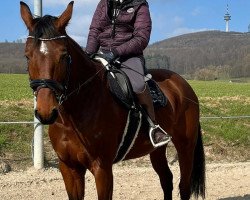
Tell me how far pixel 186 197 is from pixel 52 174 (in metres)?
3.18

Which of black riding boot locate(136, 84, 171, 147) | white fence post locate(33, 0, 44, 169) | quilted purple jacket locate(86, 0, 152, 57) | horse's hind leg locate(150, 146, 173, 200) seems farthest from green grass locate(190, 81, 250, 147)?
quilted purple jacket locate(86, 0, 152, 57)

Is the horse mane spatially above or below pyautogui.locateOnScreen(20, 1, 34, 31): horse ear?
below

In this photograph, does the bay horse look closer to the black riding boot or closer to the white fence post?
the black riding boot

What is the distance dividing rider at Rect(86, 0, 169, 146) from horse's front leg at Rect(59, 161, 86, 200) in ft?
2.89

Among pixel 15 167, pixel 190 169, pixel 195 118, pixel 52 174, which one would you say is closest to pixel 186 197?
pixel 190 169

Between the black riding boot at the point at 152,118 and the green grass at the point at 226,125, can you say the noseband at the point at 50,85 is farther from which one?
the green grass at the point at 226,125

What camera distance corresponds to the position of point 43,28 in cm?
321

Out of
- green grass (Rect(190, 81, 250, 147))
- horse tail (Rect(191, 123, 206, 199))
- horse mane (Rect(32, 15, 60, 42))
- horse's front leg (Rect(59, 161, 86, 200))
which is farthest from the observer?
green grass (Rect(190, 81, 250, 147))

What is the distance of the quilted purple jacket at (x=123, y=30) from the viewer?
4430 mm

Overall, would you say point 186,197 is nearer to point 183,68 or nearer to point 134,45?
point 134,45

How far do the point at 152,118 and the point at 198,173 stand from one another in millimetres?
1900

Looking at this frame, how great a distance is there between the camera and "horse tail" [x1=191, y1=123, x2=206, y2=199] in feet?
19.6

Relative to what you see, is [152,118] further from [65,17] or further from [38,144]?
[38,144]

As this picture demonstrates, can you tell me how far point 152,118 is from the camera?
4477mm
